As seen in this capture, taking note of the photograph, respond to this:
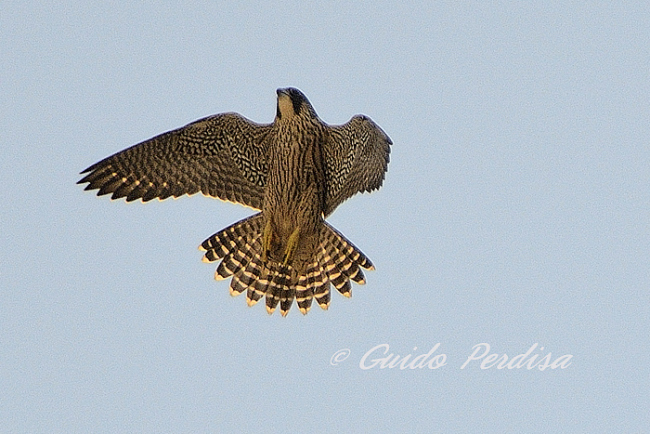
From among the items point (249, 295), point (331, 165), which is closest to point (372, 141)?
point (331, 165)

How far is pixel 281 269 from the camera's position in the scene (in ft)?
37.0

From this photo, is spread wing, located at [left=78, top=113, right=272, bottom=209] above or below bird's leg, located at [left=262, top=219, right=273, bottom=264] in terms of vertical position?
above

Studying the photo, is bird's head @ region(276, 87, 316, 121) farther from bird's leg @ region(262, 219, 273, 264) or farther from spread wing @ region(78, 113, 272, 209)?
bird's leg @ region(262, 219, 273, 264)

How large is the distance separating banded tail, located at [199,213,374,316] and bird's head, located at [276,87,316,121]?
1.30 metres

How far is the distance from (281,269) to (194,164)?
4.58 ft

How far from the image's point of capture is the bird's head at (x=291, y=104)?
10297 mm

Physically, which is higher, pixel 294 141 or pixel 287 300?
pixel 294 141

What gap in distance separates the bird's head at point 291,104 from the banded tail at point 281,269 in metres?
1.30

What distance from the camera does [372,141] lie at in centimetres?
1073

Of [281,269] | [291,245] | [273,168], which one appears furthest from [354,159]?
[281,269]

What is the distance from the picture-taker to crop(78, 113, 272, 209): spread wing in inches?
417

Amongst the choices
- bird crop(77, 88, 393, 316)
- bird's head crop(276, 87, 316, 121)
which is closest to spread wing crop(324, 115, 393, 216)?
bird crop(77, 88, 393, 316)

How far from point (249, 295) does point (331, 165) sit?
1.67m

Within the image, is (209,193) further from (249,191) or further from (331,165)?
(331,165)
